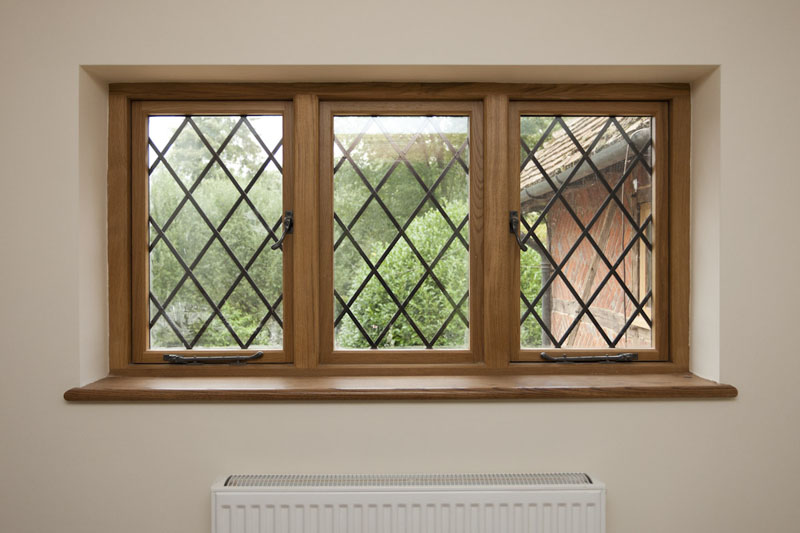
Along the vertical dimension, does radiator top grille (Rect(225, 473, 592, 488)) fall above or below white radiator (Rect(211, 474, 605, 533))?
above

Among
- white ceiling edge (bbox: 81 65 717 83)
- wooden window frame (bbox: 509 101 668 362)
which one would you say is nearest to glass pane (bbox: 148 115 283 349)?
white ceiling edge (bbox: 81 65 717 83)

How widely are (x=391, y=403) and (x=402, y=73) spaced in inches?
41.7

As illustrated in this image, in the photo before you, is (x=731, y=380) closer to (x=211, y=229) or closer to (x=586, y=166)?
(x=586, y=166)

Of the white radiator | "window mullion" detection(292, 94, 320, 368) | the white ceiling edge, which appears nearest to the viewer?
the white radiator

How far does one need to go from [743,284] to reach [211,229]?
1.76 m

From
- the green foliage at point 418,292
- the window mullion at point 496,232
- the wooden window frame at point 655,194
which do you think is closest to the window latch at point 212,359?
the green foliage at point 418,292

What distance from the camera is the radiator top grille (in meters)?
1.55

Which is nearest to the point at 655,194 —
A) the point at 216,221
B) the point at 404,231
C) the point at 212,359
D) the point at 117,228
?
the point at 404,231

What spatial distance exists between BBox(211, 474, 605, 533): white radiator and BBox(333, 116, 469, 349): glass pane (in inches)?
19.7

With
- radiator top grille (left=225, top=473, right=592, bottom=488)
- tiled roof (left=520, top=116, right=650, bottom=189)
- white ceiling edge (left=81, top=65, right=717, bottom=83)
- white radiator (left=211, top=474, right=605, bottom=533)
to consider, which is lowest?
white radiator (left=211, top=474, right=605, bottom=533)

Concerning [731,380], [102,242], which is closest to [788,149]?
[731,380]

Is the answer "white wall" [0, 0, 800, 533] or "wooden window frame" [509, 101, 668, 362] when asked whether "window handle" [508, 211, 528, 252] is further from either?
"white wall" [0, 0, 800, 533]

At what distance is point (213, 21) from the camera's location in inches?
62.9

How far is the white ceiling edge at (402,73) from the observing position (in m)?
1.62
